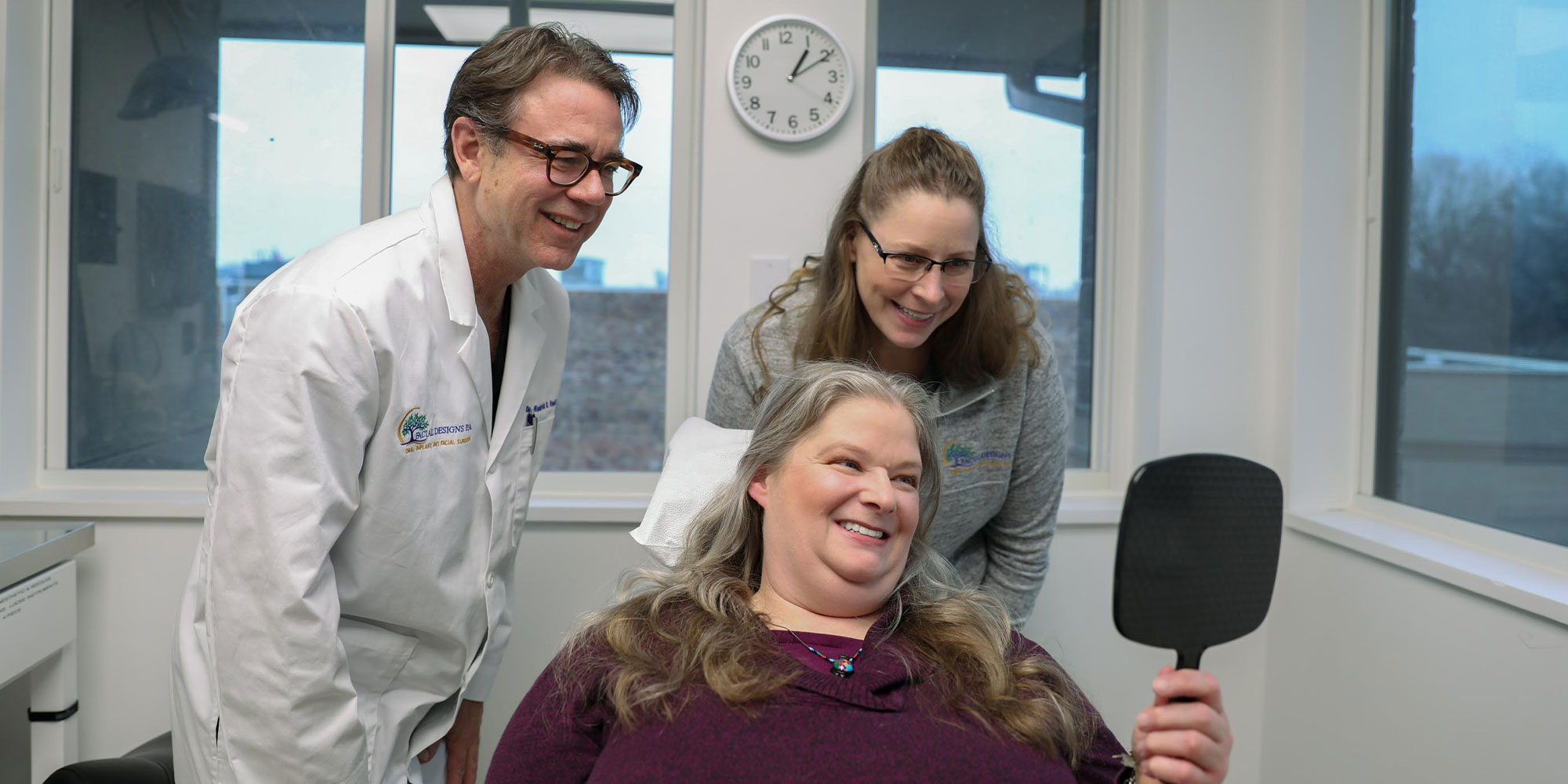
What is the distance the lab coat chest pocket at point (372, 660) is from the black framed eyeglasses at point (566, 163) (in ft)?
2.27

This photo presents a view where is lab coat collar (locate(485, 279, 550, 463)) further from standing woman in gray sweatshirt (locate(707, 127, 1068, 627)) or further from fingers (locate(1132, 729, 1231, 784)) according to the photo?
fingers (locate(1132, 729, 1231, 784))

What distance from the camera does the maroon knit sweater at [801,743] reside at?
1.10 m

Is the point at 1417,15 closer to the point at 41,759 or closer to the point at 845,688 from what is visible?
the point at 845,688

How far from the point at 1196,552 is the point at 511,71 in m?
1.09

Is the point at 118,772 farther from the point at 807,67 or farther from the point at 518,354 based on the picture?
the point at 807,67

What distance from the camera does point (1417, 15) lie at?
7.54 feet

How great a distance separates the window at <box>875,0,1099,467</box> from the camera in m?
2.65

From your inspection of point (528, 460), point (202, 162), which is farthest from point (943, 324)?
point (202, 162)

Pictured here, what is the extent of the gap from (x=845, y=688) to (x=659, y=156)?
5.78 feet

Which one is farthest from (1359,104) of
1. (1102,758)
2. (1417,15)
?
(1102,758)

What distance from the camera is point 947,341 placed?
164cm

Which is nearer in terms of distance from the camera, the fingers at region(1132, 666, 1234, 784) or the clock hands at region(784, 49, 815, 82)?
the fingers at region(1132, 666, 1234, 784)

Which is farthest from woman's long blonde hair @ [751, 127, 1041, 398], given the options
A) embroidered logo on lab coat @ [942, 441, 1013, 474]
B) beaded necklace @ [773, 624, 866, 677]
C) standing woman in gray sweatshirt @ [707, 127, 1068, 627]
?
beaded necklace @ [773, 624, 866, 677]

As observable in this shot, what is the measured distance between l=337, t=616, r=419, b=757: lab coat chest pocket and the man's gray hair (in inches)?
28.2
